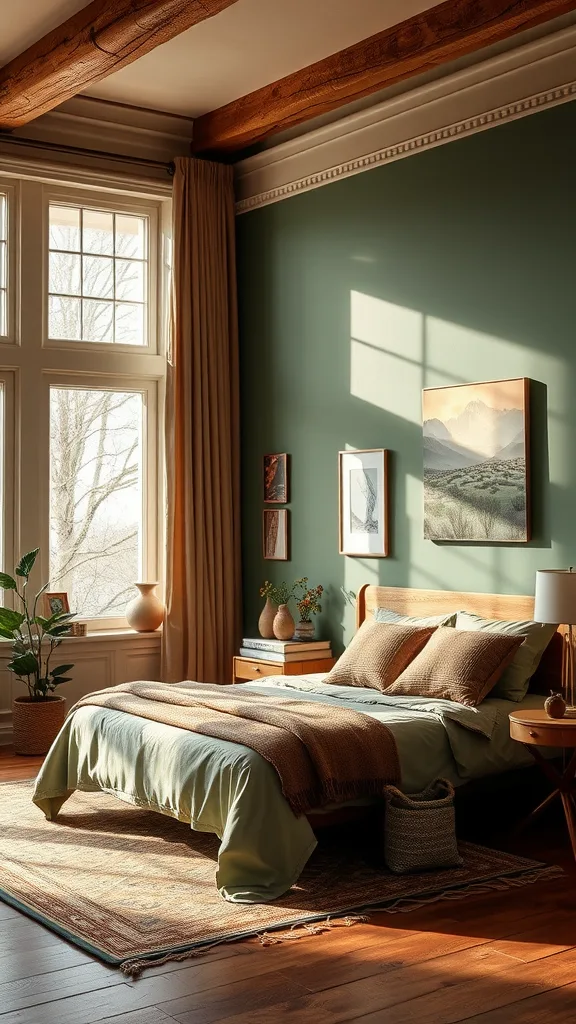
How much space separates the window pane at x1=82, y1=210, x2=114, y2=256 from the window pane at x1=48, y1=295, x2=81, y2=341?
38 cm

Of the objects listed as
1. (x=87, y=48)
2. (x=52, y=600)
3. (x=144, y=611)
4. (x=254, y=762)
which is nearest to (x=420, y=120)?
(x=87, y=48)

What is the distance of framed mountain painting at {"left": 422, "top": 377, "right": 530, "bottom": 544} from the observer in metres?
5.71

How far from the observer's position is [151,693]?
214 inches

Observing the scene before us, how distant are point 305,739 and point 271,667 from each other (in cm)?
241

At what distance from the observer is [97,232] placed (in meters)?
7.71

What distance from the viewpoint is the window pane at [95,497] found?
296 inches

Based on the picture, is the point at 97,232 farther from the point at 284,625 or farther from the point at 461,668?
the point at 461,668

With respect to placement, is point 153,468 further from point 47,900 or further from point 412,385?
point 47,900

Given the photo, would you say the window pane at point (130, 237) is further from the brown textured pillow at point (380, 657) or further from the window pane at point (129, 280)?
the brown textured pillow at point (380, 657)

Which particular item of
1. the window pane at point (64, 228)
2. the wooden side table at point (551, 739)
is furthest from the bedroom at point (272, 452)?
the wooden side table at point (551, 739)

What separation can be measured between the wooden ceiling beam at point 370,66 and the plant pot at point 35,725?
3710 millimetres

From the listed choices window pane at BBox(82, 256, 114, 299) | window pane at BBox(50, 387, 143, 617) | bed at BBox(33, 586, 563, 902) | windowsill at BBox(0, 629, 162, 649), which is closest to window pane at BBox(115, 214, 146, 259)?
window pane at BBox(82, 256, 114, 299)

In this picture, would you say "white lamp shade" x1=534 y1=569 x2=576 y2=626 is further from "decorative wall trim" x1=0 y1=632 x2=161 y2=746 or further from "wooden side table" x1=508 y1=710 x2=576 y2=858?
"decorative wall trim" x1=0 y1=632 x2=161 y2=746

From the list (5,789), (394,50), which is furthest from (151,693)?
(394,50)
